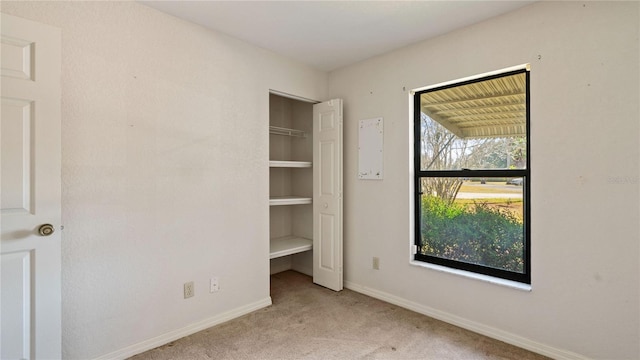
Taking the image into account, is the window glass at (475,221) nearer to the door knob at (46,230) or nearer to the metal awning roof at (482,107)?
the metal awning roof at (482,107)

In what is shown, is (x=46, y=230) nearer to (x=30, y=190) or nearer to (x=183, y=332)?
(x=30, y=190)

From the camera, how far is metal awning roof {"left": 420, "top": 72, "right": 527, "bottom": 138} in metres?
2.30

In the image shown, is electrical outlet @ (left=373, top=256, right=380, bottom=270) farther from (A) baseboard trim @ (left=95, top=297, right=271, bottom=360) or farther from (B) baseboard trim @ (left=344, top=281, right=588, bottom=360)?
(A) baseboard trim @ (left=95, top=297, right=271, bottom=360)

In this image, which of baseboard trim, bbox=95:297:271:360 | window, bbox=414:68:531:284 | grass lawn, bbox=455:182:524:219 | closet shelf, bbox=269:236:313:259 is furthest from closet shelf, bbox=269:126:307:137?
grass lawn, bbox=455:182:524:219

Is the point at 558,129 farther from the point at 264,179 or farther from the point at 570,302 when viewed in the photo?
the point at 264,179

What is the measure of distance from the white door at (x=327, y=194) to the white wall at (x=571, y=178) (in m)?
1.00

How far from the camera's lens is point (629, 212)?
5.90ft

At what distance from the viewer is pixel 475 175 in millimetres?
2482

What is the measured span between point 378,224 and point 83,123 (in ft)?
8.27

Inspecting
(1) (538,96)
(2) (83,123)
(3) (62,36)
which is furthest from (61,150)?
(1) (538,96)

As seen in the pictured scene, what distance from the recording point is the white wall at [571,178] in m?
1.81

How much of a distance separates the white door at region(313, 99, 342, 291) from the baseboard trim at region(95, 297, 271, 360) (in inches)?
29.5

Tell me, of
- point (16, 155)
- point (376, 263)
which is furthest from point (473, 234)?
point (16, 155)

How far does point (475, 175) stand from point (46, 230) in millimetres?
2941
